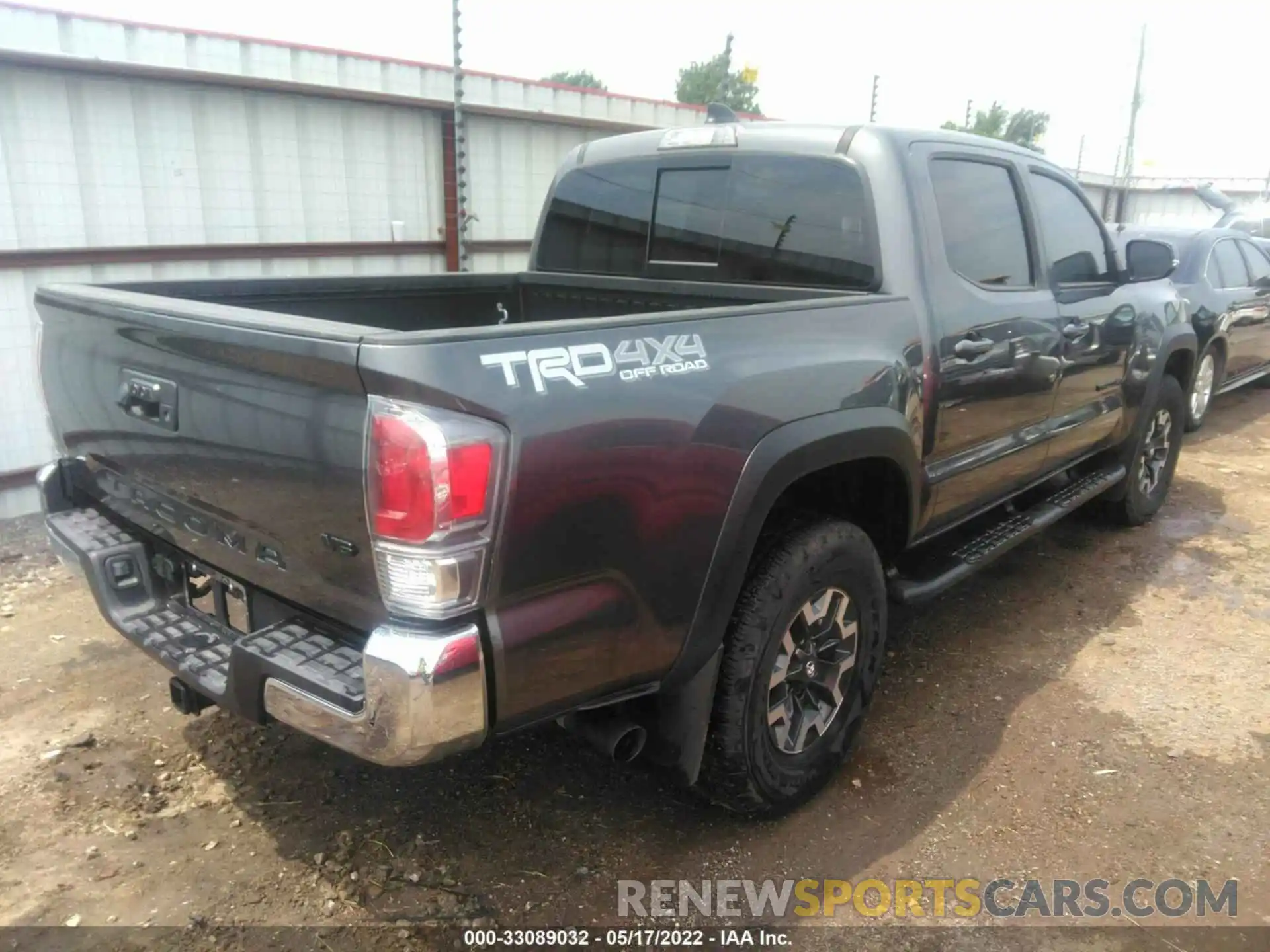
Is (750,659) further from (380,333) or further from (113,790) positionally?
(113,790)

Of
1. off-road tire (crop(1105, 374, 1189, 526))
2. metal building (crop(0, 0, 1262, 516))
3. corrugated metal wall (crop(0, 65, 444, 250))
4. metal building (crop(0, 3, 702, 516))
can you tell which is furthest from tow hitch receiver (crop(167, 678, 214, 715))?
off-road tire (crop(1105, 374, 1189, 526))

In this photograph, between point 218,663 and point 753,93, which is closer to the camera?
point 218,663

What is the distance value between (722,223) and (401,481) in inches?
81.4

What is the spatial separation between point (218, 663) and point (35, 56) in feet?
14.1

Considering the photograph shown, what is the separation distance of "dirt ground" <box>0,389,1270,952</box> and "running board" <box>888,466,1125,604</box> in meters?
0.50

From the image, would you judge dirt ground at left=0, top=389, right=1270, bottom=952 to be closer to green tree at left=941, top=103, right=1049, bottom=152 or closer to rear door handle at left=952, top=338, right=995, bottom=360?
rear door handle at left=952, top=338, right=995, bottom=360

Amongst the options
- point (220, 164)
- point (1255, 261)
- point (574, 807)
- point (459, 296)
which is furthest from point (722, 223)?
point (1255, 261)

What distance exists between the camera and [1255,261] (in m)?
8.88

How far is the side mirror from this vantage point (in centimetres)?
447

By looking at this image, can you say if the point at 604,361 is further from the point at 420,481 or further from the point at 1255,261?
the point at 1255,261

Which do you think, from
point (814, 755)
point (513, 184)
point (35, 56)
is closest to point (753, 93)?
point (513, 184)

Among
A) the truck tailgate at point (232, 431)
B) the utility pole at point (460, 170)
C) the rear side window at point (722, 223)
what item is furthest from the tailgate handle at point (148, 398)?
the utility pole at point (460, 170)

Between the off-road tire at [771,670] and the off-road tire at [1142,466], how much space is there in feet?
9.64

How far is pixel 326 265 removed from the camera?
668 centimetres
